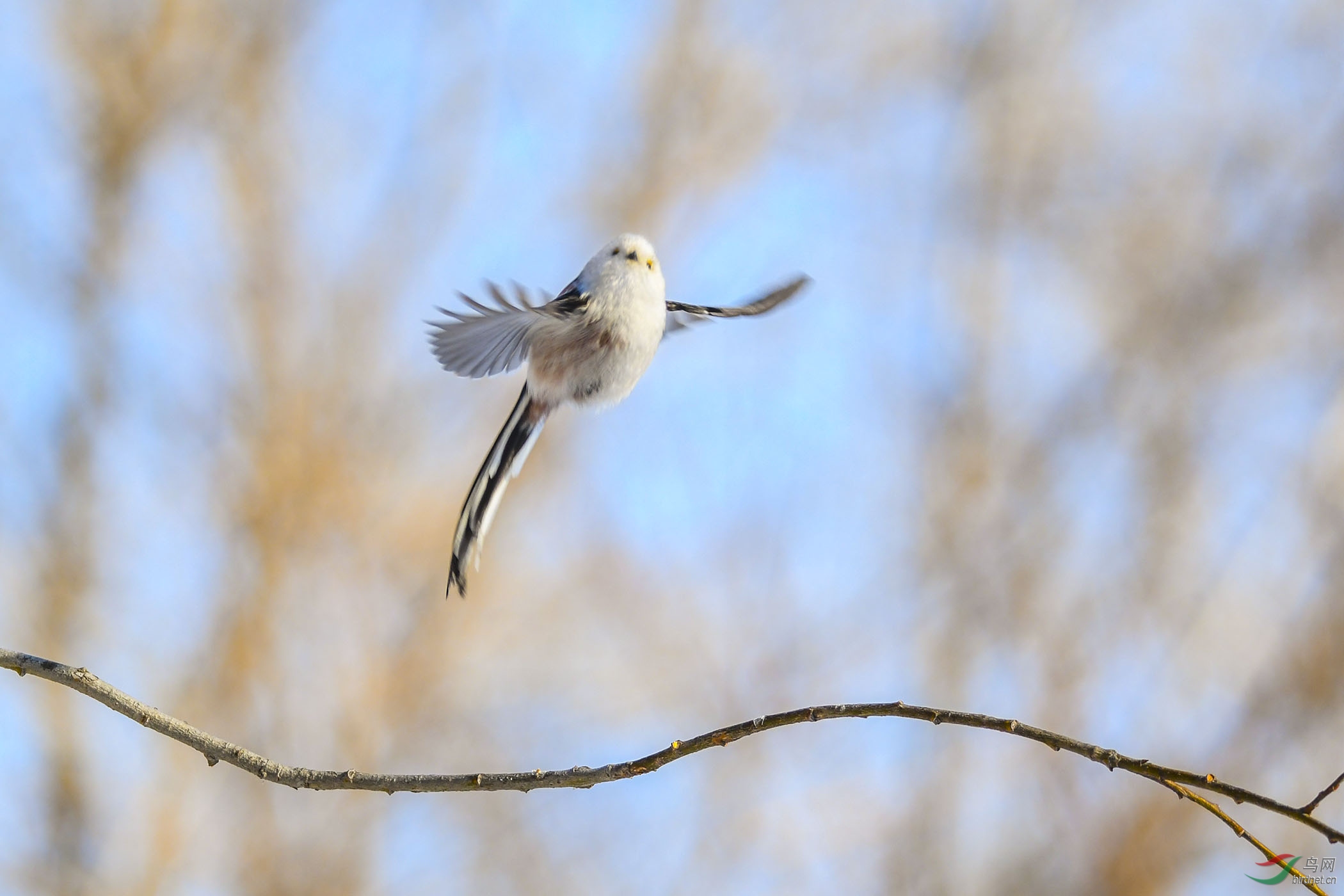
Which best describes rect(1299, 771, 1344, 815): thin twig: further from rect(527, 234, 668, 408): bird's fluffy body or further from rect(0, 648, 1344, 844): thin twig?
rect(527, 234, 668, 408): bird's fluffy body

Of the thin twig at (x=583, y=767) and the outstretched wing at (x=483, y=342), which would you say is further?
the outstretched wing at (x=483, y=342)

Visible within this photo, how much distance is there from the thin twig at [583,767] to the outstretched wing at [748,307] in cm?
49

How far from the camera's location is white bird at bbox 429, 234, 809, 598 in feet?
3.71

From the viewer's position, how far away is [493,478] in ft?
4.22

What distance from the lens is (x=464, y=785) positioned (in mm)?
931

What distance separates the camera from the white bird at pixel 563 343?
1131 mm

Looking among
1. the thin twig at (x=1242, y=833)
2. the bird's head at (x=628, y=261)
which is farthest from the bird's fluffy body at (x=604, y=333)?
the thin twig at (x=1242, y=833)

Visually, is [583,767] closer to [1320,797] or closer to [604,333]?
[604,333]

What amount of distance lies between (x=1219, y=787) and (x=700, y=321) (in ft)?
2.66

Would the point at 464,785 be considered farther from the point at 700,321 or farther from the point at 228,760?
the point at 700,321

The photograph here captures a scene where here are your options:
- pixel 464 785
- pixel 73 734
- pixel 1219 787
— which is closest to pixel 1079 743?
pixel 1219 787

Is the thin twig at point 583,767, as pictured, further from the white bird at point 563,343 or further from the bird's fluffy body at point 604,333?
the bird's fluffy body at point 604,333

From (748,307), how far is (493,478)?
39cm

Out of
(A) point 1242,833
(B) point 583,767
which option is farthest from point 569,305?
(A) point 1242,833
